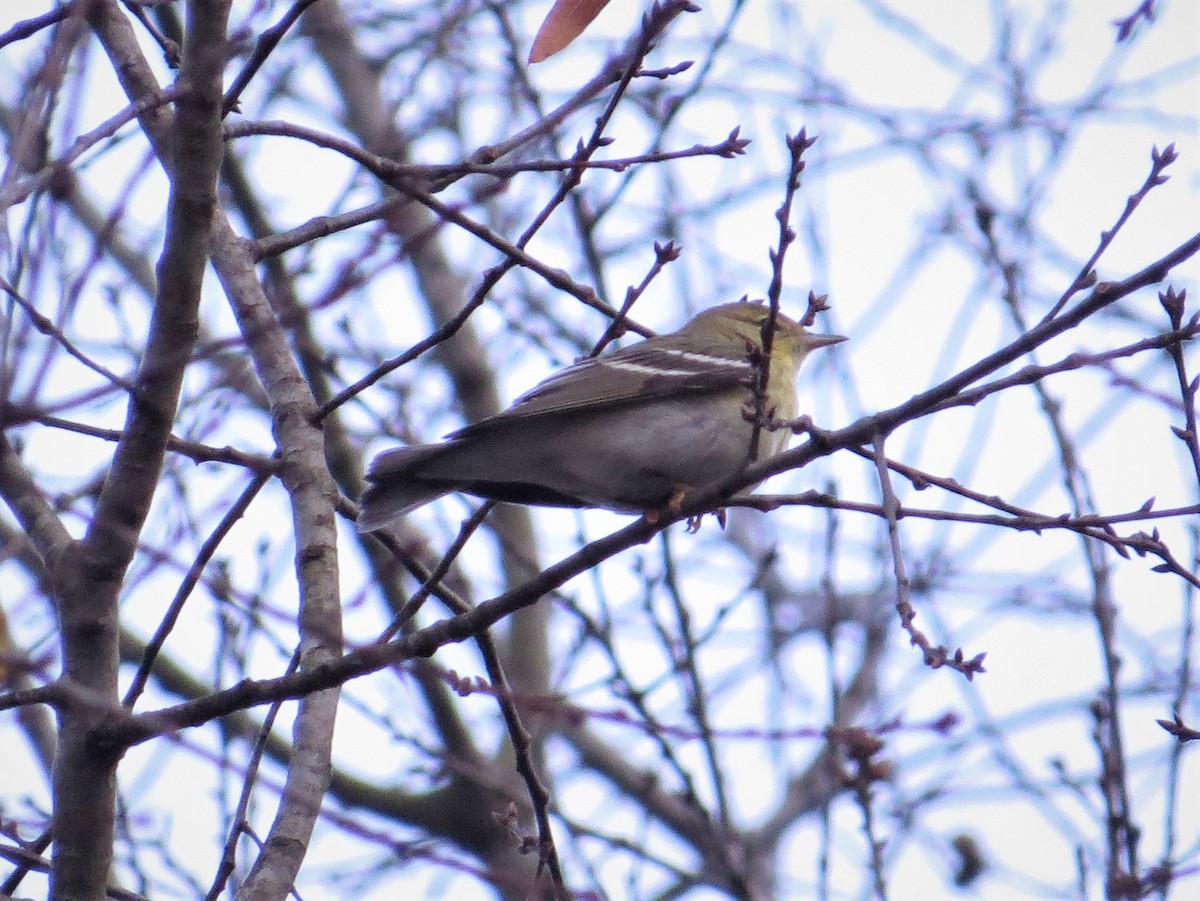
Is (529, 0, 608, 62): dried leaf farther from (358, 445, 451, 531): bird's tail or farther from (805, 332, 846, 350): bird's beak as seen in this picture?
(805, 332, 846, 350): bird's beak

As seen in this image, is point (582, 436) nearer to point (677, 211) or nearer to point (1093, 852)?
point (1093, 852)

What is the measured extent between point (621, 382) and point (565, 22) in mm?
1875

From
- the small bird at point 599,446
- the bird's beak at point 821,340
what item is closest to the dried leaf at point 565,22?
the small bird at point 599,446

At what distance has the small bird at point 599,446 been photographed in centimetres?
449

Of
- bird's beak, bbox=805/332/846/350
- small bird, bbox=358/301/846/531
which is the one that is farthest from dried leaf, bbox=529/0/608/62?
bird's beak, bbox=805/332/846/350

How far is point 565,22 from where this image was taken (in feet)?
10.6

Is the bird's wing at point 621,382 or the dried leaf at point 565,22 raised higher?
the bird's wing at point 621,382

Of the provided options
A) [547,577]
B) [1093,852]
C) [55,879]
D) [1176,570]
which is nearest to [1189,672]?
[1093,852]

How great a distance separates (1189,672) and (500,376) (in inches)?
248

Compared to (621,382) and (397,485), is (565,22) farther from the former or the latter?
(621,382)

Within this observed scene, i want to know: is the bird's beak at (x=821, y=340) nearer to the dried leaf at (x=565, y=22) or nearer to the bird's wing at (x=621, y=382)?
the bird's wing at (x=621, y=382)

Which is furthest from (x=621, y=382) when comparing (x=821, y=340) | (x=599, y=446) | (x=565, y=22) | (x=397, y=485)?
(x=565, y=22)

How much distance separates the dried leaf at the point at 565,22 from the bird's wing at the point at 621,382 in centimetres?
Result: 154

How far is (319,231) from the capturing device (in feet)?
13.2
